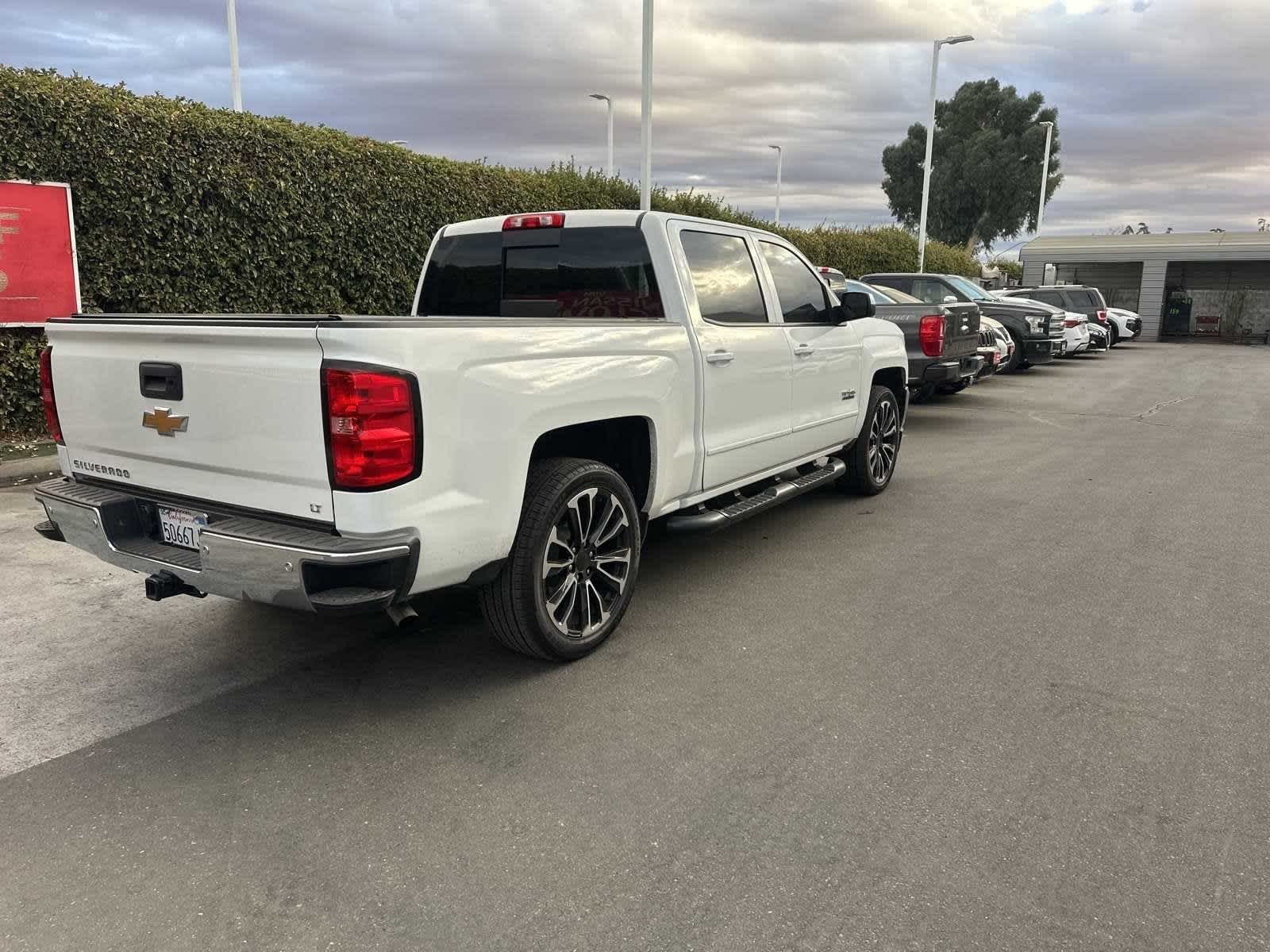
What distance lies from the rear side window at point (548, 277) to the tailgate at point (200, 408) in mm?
1825

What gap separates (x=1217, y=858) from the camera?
105 inches

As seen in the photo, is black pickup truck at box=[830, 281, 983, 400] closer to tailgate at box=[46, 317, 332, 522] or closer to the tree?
tailgate at box=[46, 317, 332, 522]

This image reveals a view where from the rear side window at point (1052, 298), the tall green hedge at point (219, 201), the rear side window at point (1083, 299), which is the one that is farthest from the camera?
the rear side window at point (1083, 299)

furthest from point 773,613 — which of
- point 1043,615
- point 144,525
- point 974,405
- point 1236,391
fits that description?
point 1236,391

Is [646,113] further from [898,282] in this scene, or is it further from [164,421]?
[164,421]

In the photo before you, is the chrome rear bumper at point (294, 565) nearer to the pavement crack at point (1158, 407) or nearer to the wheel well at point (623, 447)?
the wheel well at point (623, 447)

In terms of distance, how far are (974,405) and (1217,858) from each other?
1164 cm

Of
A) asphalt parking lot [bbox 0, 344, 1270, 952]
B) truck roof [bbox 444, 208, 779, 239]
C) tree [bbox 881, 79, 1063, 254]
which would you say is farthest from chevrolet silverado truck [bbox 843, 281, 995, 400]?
tree [bbox 881, 79, 1063, 254]

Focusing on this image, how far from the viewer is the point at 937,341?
10281 mm

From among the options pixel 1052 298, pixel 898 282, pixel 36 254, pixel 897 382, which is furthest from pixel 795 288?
pixel 1052 298

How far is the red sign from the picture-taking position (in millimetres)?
7770

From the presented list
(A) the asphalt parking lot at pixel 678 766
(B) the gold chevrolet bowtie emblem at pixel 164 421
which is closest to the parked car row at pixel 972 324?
(A) the asphalt parking lot at pixel 678 766

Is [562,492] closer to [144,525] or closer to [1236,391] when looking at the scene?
[144,525]

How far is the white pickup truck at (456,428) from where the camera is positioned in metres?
3.02
